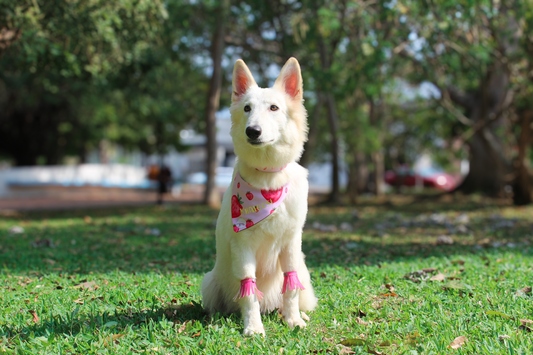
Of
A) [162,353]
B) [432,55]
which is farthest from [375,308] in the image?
[432,55]

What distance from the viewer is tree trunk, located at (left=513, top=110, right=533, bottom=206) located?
1294cm

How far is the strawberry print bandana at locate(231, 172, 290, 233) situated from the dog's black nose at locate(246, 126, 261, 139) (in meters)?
0.43

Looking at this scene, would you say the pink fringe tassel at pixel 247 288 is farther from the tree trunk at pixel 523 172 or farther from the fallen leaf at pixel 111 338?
the tree trunk at pixel 523 172

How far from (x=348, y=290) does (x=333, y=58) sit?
9.29 metres

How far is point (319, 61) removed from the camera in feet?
45.0

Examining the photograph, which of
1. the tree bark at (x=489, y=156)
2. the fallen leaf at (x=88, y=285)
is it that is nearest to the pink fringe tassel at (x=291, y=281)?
the fallen leaf at (x=88, y=285)

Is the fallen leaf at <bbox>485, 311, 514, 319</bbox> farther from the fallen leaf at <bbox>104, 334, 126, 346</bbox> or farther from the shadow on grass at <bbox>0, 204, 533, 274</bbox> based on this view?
the fallen leaf at <bbox>104, 334, 126, 346</bbox>

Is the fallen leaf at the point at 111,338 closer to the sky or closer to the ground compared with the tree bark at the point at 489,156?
closer to the ground

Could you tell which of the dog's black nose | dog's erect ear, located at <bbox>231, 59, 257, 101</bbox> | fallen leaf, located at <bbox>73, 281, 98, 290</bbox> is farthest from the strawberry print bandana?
fallen leaf, located at <bbox>73, 281, 98, 290</bbox>

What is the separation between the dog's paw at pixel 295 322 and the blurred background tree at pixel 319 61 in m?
6.12

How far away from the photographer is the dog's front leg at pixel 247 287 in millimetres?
3189

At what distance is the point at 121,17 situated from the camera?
7.91 metres

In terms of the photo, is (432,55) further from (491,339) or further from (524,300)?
(491,339)

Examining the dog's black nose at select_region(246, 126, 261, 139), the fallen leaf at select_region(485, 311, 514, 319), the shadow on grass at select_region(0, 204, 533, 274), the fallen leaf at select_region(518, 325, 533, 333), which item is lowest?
the shadow on grass at select_region(0, 204, 533, 274)
